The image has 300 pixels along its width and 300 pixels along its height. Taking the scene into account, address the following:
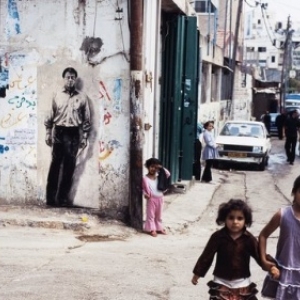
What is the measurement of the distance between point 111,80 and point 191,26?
415 cm

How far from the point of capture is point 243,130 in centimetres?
2120

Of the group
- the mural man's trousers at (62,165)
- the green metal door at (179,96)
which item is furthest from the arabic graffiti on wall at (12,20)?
the green metal door at (179,96)

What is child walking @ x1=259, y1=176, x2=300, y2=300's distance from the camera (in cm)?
442

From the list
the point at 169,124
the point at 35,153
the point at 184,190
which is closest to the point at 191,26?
the point at 169,124

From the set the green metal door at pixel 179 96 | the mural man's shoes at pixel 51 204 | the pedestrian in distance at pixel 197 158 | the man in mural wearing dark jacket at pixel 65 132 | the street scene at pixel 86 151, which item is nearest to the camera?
the street scene at pixel 86 151

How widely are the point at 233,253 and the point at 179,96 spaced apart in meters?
8.50

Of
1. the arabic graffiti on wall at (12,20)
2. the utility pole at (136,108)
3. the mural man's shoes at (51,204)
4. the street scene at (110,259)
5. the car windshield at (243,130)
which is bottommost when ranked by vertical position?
the street scene at (110,259)

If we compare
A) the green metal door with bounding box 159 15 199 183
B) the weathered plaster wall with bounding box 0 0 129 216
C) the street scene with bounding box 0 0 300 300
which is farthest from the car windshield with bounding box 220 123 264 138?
the weathered plaster wall with bounding box 0 0 129 216

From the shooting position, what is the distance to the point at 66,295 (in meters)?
6.01

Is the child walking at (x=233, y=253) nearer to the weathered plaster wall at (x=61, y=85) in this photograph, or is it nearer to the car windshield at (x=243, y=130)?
the weathered plaster wall at (x=61, y=85)

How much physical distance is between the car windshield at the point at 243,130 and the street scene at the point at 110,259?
358 inches

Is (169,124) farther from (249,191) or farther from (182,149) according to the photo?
(249,191)

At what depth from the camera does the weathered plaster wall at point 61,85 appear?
8969mm

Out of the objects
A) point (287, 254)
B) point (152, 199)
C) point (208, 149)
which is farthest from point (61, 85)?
point (208, 149)
